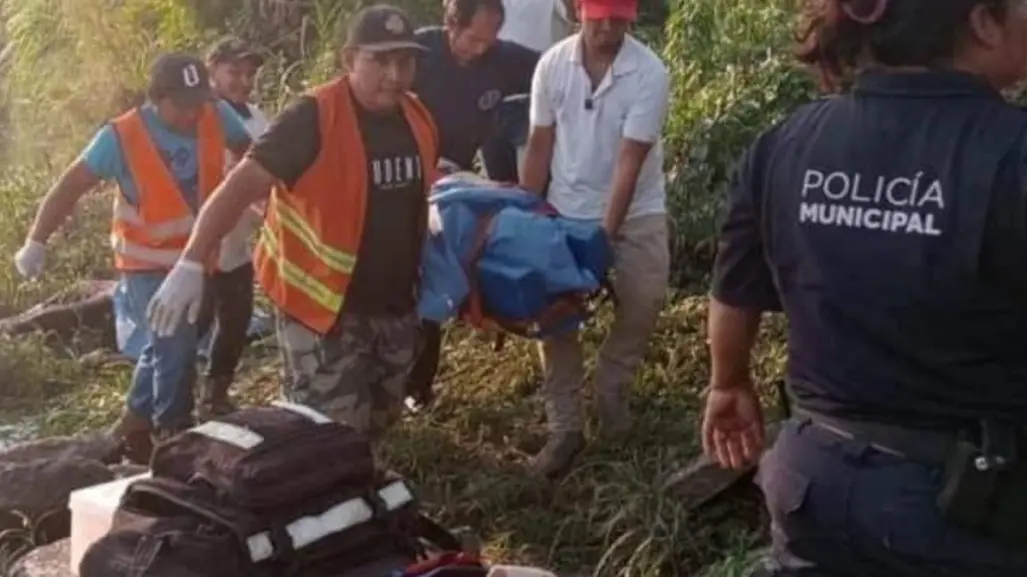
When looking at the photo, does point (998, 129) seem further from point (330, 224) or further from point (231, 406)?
point (231, 406)

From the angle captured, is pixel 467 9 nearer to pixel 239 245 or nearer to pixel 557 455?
pixel 239 245

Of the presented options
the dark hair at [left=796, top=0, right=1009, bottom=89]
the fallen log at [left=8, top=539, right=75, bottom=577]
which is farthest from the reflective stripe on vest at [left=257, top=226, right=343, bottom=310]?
the dark hair at [left=796, top=0, right=1009, bottom=89]

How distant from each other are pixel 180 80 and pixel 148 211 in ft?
1.49

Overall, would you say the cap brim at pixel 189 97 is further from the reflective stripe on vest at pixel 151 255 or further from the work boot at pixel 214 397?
the work boot at pixel 214 397

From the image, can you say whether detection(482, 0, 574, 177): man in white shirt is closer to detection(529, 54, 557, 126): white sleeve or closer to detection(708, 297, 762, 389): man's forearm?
detection(529, 54, 557, 126): white sleeve

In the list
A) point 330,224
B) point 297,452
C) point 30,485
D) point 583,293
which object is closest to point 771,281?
point 297,452

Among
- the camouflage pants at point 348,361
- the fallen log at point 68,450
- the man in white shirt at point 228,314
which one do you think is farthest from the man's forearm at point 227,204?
the man in white shirt at point 228,314

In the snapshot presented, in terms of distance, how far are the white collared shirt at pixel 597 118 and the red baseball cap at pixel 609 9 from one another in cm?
12

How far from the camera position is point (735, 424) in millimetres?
3039

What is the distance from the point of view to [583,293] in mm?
5875

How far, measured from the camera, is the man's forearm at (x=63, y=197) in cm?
615

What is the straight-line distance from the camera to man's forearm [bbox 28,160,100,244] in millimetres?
6152

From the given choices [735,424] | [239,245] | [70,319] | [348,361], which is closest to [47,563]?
[348,361]

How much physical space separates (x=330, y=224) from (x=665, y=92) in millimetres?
1374
